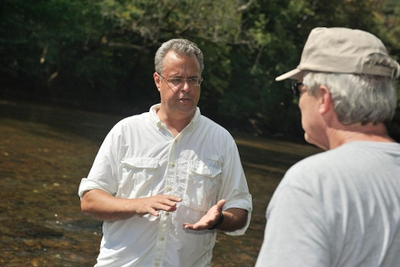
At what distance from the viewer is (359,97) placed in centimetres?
240

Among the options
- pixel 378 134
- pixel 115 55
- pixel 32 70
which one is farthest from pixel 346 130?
pixel 115 55

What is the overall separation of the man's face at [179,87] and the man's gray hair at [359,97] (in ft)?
6.97

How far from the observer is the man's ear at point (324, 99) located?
245cm

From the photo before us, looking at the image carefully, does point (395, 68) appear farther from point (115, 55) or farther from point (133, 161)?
point (115, 55)

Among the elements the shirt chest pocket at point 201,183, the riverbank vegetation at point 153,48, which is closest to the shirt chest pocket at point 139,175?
the shirt chest pocket at point 201,183

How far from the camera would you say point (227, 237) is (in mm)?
12180

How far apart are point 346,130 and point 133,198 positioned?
6.78ft

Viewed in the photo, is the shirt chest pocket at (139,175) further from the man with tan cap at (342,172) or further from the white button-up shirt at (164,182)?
the man with tan cap at (342,172)

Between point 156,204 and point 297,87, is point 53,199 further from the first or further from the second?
point 297,87

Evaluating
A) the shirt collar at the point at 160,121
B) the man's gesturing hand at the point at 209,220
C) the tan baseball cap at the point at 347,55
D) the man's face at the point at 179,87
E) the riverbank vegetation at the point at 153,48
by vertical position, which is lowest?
the riverbank vegetation at the point at 153,48

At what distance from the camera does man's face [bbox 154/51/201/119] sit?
4527mm

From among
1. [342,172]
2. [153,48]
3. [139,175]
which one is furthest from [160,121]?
[153,48]

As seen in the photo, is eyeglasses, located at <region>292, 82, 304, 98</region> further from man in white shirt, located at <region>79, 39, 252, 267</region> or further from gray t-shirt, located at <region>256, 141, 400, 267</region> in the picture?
man in white shirt, located at <region>79, 39, 252, 267</region>

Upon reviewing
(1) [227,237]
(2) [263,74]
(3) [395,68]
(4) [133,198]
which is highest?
(3) [395,68]
